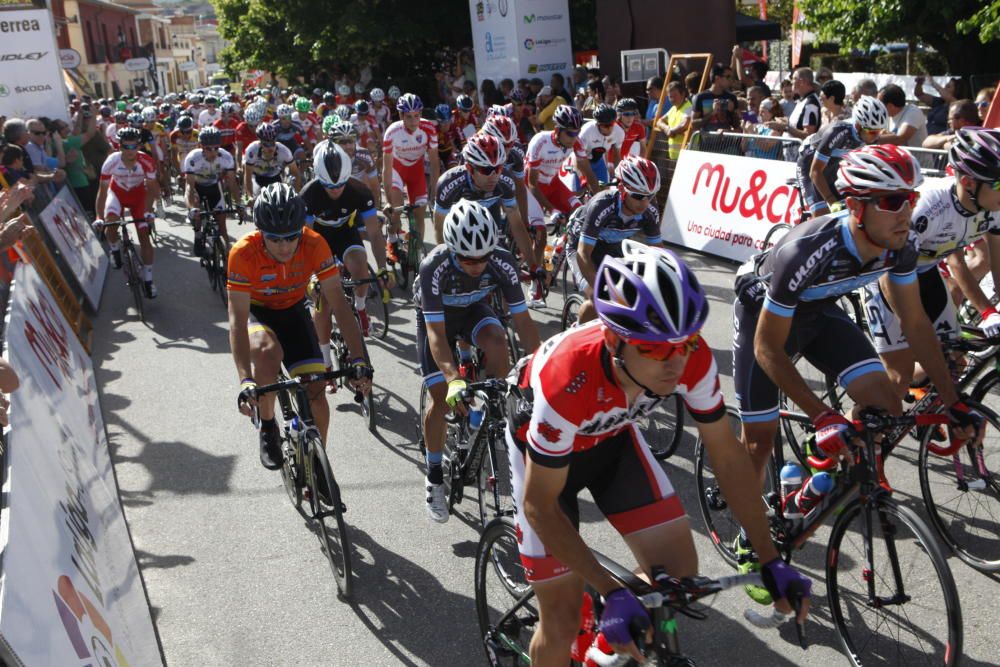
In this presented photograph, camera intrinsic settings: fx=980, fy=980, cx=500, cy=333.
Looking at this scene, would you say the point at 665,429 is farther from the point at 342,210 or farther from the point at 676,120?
the point at 676,120

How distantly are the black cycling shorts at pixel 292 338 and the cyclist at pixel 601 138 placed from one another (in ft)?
21.2

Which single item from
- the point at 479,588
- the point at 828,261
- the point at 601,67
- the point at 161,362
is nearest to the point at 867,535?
the point at 828,261

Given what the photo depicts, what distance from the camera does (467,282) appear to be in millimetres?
6211

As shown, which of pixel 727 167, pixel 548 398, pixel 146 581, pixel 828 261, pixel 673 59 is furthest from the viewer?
pixel 673 59

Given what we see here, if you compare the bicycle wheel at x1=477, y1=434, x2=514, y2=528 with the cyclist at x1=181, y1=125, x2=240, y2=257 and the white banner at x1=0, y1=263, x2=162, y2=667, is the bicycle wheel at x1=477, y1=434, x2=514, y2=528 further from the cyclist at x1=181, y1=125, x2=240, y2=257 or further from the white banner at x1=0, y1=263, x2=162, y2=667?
the cyclist at x1=181, y1=125, x2=240, y2=257

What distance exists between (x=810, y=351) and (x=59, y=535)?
143 inches

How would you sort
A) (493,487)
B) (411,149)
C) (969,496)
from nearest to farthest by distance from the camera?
(969,496) → (493,487) → (411,149)

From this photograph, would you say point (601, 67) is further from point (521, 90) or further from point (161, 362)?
point (161, 362)

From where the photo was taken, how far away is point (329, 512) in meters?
5.45

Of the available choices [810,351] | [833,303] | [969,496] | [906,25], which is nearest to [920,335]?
[833,303]

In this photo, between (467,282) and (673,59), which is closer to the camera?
(467,282)

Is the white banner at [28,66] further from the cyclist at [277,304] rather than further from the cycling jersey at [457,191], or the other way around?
the cyclist at [277,304]

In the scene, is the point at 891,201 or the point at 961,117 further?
the point at 961,117

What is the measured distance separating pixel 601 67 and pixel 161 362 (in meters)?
15.4
